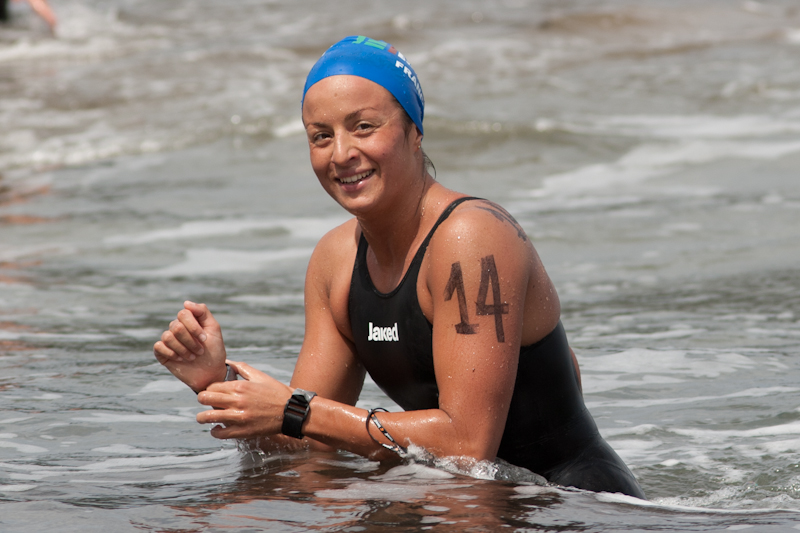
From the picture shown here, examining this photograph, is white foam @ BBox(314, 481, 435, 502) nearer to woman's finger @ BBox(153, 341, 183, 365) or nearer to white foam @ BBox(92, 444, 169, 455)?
woman's finger @ BBox(153, 341, 183, 365)

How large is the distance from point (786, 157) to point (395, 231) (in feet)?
28.7

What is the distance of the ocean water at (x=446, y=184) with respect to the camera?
3.46 m

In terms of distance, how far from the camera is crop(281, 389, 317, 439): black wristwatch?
3287mm

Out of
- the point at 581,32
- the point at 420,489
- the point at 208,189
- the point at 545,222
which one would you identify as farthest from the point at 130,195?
the point at 581,32

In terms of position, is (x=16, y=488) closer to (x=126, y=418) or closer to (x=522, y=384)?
(x=126, y=418)

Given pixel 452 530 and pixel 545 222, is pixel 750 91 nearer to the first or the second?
pixel 545 222

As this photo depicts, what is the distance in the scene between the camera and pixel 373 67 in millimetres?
3295

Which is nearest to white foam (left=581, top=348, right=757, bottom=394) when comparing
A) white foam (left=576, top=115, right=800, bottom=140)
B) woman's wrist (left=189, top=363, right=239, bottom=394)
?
woman's wrist (left=189, top=363, right=239, bottom=394)

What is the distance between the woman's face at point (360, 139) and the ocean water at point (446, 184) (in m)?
0.92

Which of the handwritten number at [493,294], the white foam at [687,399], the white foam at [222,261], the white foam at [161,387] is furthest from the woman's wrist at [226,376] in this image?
the white foam at [222,261]

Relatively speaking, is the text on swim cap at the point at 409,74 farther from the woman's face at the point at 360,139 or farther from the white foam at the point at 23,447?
the white foam at the point at 23,447

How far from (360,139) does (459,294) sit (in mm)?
600

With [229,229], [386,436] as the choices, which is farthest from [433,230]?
[229,229]

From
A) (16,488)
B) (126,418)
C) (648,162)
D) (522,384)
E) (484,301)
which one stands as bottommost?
(16,488)
